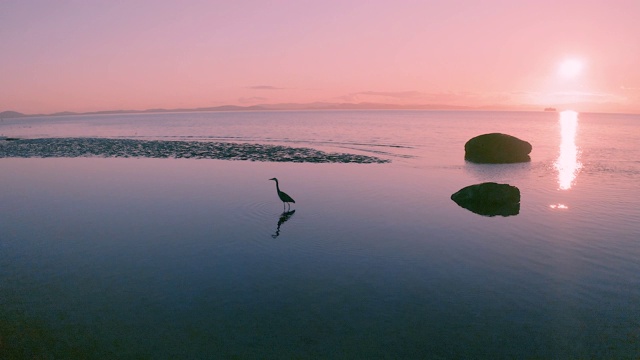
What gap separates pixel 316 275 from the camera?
38.9 feet

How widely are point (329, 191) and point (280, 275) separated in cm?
1276

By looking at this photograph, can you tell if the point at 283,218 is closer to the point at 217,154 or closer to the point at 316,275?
the point at 316,275

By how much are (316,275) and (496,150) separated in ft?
109

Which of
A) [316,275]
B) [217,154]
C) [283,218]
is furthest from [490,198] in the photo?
Answer: [217,154]

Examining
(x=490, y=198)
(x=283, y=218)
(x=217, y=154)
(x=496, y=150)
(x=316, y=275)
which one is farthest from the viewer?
(x=217, y=154)

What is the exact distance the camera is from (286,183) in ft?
89.1

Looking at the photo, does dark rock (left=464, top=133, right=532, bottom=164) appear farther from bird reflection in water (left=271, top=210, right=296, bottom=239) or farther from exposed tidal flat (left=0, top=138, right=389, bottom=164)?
bird reflection in water (left=271, top=210, right=296, bottom=239)

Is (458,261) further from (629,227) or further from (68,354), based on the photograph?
(68,354)

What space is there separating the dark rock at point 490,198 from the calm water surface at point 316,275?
0.72m

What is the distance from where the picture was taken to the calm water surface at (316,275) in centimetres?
862

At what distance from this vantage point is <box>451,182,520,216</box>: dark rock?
20292 millimetres

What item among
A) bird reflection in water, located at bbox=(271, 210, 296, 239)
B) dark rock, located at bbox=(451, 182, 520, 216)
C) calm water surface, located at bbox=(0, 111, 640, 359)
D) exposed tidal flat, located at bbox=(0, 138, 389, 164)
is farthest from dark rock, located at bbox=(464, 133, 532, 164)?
bird reflection in water, located at bbox=(271, 210, 296, 239)

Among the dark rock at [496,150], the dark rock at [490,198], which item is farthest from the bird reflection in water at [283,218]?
the dark rock at [496,150]

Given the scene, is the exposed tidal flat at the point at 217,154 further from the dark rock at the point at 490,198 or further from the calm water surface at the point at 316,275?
the dark rock at the point at 490,198
